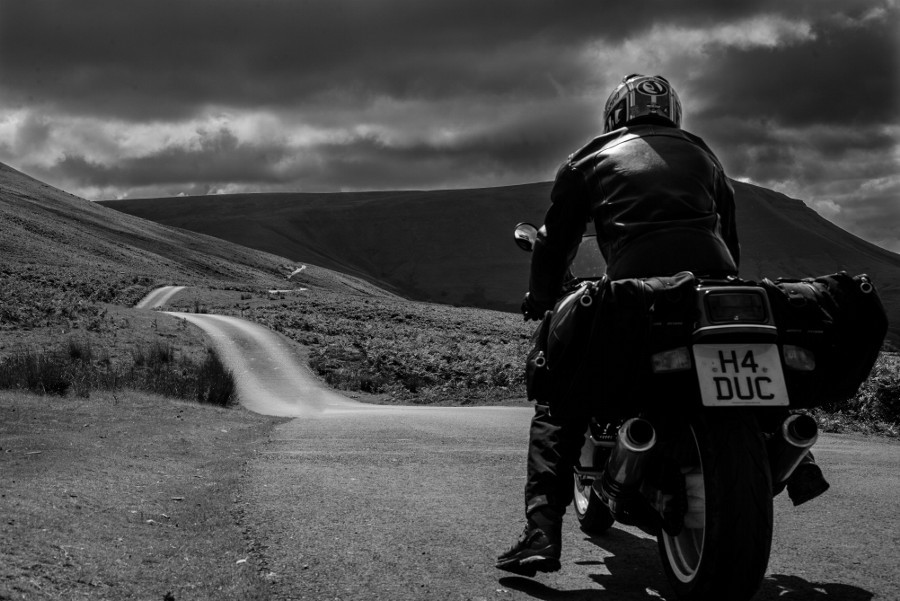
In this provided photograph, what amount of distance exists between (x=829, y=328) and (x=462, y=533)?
8.09ft

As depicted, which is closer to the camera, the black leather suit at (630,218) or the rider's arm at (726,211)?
the black leather suit at (630,218)

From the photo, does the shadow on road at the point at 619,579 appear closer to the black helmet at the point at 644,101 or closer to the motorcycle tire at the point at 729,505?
the motorcycle tire at the point at 729,505

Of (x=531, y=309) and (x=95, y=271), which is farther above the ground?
(x=95, y=271)

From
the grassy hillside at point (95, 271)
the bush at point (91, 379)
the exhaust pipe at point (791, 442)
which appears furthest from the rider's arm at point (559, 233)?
the grassy hillside at point (95, 271)

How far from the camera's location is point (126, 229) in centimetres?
15100

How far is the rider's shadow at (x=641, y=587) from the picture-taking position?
176 inches

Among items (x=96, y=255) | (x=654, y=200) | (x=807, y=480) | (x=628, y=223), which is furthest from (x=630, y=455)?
(x=96, y=255)

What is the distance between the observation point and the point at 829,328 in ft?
14.0

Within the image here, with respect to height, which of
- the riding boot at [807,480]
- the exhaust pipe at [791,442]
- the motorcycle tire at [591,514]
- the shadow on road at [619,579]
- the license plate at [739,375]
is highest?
the license plate at [739,375]

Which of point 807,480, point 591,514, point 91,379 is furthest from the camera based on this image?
point 91,379

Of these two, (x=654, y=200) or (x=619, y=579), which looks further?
(x=619, y=579)

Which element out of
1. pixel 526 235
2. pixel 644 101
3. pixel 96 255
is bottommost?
pixel 526 235

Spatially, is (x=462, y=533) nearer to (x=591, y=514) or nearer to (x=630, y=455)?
(x=591, y=514)

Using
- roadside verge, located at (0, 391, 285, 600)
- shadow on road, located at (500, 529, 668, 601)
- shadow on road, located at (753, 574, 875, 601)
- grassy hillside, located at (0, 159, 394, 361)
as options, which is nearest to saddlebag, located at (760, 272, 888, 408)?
shadow on road, located at (753, 574, 875, 601)
